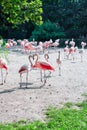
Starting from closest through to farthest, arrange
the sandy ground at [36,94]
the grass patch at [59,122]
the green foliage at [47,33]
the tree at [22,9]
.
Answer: the grass patch at [59,122] < the sandy ground at [36,94] < the tree at [22,9] < the green foliage at [47,33]

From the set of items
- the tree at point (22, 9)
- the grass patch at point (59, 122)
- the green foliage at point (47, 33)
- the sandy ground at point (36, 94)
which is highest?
the tree at point (22, 9)

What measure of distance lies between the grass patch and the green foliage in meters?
23.6

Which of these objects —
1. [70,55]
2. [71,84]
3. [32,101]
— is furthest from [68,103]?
[70,55]

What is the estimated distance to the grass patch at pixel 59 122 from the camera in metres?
5.83

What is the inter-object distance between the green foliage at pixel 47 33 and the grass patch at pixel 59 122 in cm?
2359

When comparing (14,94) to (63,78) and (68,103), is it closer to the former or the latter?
(68,103)

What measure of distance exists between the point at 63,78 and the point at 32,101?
3.64 meters

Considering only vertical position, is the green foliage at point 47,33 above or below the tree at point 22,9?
below

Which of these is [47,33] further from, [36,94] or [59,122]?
[59,122]

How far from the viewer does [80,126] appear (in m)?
5.92

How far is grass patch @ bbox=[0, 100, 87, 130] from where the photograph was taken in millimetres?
5828

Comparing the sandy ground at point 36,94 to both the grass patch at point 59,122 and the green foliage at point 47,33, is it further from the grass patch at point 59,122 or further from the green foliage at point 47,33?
the green foliage at point 47,33

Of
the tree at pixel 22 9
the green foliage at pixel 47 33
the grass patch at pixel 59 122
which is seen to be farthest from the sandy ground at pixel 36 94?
the green foliage at pixel 47 33

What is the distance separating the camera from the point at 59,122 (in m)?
6.13
